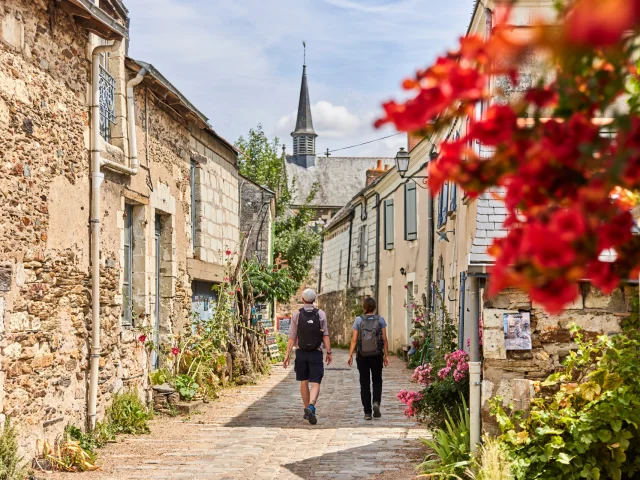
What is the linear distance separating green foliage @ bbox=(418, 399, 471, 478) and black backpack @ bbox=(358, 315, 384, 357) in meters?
3.06

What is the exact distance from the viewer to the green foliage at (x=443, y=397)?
287 inches

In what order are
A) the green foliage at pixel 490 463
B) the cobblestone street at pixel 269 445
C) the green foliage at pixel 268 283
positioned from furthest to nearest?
1. the green foliage at pixel 268 283
2. the cobblestone street at pixel 269 445
3. the green foliage at pixel 490 463

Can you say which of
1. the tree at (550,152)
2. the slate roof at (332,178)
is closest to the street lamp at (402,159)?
the tree at (550,152)

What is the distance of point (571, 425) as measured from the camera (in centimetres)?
571

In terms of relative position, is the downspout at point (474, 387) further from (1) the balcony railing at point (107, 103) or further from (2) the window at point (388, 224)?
(2) the window at point (388, 224)

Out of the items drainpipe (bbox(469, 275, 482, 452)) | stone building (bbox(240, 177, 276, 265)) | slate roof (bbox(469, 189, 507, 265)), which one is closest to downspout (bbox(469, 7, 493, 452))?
drainpipe (bbox(469, 275, 482, 452))

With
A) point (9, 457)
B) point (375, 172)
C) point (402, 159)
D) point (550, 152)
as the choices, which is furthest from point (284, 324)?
point (550, 152)

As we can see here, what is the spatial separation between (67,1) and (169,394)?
16.2 feet

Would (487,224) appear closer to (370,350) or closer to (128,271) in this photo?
(370,350)

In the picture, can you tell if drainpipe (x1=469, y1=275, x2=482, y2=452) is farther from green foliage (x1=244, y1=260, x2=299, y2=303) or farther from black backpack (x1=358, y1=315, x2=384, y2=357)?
green foliage (x1=244, y1=260, x2=299, y2=303)

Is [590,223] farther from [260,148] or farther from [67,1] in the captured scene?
[260,148]

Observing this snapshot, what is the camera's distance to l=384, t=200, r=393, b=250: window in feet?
73.1

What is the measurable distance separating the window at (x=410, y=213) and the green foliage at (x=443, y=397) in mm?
11746

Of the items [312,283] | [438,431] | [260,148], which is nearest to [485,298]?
[438,431]
